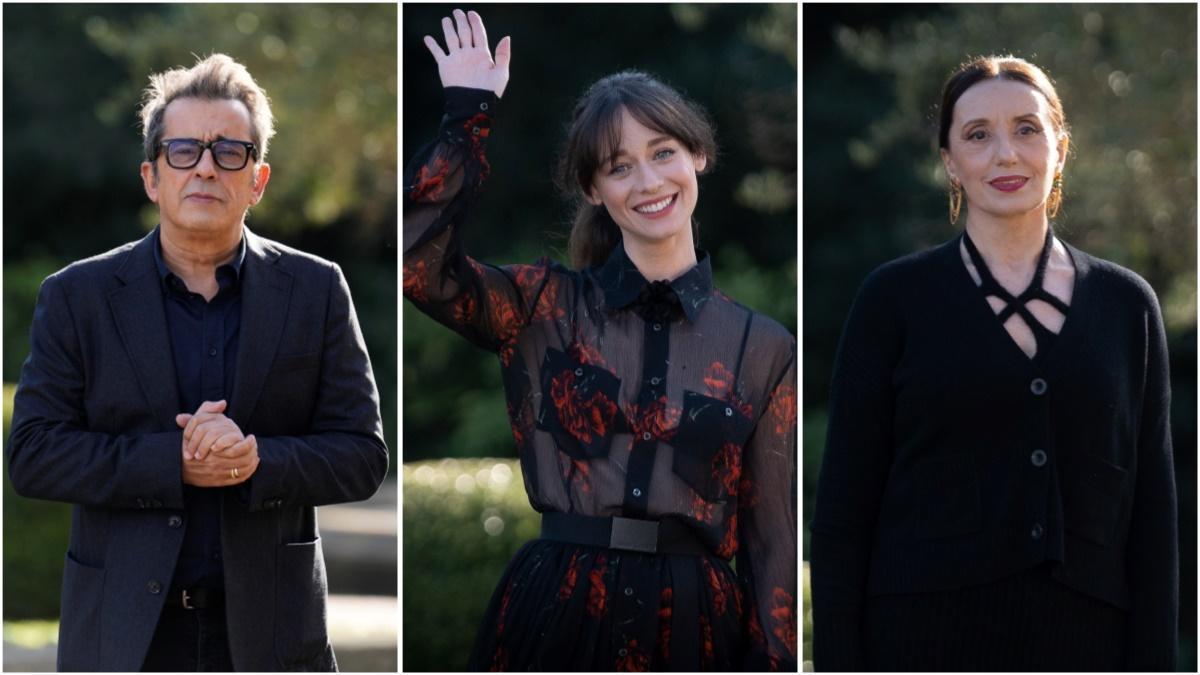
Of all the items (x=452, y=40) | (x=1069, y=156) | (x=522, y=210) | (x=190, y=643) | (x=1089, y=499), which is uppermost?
(x=1069, y=156)

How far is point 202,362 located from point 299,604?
589 mm

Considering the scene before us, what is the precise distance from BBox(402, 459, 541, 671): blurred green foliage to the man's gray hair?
7.79 feet

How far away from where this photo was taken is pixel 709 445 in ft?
12.8

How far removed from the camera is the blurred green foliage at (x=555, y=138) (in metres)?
5.43

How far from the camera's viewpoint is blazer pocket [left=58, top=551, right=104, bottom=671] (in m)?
3.85

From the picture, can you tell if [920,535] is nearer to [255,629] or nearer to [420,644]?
[255,629]

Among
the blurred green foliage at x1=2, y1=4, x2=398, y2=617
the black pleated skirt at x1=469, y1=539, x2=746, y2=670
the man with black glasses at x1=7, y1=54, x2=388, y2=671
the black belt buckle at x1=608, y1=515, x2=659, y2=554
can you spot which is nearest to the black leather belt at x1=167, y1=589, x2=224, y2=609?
the man with black glasses at x1=7, y1=54, x2=388, y2=671

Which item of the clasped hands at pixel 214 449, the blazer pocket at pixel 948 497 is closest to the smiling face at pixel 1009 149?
the blazer pocket at pixel 948 497

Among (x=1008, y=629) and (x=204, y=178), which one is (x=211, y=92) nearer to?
(x=204, y=178)

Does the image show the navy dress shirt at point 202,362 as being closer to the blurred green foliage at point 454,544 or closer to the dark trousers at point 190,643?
the dark trousers at point 190,643

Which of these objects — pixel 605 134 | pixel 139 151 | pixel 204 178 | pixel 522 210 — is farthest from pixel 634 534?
pixel 139 151

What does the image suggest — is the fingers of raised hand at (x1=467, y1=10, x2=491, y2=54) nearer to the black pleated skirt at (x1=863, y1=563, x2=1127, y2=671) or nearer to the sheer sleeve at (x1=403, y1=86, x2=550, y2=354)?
the sheer sleeve at (x1=403, y1=86, x2=550, y2=354)

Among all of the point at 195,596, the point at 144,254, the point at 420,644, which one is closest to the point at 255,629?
the point at 195,596

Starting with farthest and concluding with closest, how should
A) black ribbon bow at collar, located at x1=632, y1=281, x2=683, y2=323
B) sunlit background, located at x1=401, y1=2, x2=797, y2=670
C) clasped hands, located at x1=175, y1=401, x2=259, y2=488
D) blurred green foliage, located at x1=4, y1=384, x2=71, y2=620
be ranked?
blurred green foliage, located at x1=4, y1=384, x2=71, y2=620 < sunlit background, located at x1=401, y1=2, x2=797, y2=670 < black ribbon bow at collar, located at x1=632, y1=281, x2=683, y2=323 < clasped hands, located at x1=175, y1=401, x2=259, y2=488
